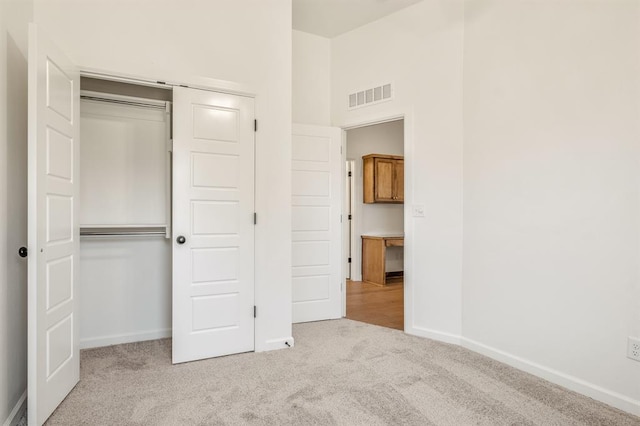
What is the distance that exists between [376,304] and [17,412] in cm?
360

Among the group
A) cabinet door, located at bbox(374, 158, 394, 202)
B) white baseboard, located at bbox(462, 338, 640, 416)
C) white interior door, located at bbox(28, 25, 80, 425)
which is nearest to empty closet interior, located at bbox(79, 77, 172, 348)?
white interior door, located at bbox(28, 25, 80, 425)

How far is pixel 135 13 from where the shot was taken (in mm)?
2592

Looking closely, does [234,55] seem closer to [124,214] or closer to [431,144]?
[124,214]

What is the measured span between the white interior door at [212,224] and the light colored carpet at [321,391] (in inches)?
9.3

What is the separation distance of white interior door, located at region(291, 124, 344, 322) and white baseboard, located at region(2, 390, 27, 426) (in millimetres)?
2280

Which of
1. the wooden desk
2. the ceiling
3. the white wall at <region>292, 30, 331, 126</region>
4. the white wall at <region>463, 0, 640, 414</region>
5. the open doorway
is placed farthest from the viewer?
the open doorway

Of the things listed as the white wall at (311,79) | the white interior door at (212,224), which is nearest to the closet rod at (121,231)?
the white interior door at (212,224)

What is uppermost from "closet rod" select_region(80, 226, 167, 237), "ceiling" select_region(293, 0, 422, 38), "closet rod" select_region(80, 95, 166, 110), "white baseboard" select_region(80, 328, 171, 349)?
"ceiling" select_region(293, 0, 422, 38)

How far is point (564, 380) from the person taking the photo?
2.42 meters

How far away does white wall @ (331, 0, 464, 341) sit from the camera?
128 inches

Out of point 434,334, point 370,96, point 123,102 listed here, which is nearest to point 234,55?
point 123,102

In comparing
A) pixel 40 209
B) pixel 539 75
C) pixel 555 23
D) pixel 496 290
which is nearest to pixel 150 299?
pixel 40 209

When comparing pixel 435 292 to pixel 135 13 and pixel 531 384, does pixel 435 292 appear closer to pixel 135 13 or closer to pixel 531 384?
pixel 531 384

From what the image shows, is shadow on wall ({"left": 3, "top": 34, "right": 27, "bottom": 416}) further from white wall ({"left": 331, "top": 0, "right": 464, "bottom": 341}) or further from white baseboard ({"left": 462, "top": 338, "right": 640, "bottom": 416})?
white baseboard ({"left": 462, "top": 338, "right": 640, "bottom": 416})
